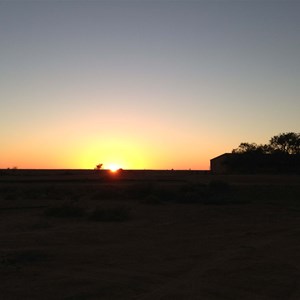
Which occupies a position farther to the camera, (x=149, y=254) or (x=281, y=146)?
(x=281, y=146)

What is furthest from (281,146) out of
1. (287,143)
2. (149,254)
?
(149,254)

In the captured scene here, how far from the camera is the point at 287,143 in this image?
4651 inches

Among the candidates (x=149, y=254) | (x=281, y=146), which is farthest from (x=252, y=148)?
(x=149, y=254)

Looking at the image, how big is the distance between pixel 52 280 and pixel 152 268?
2.91 m

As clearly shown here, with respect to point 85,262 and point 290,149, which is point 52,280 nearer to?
point 85,262

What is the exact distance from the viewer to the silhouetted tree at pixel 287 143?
117m

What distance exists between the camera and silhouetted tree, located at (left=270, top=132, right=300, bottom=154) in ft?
383

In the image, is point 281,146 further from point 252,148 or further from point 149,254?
point 149,254

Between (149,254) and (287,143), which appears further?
(287,143)

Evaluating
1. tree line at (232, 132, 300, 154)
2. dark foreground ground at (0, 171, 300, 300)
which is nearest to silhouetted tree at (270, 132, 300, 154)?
tree line at (232, 132, 300, 154)

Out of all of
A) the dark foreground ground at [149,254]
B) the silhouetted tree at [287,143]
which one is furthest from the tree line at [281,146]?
the dark foreground ground at [149,254]

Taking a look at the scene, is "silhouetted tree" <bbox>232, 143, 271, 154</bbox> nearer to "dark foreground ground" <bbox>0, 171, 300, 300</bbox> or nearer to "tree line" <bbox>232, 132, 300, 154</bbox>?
"tree line" <bbox>232, 132, 300, 154</bbox>

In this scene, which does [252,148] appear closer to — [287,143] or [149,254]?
[287,143]

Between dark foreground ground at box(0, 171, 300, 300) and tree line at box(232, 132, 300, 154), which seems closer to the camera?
dark foreground ground at box(0, 171, 300, 300)
